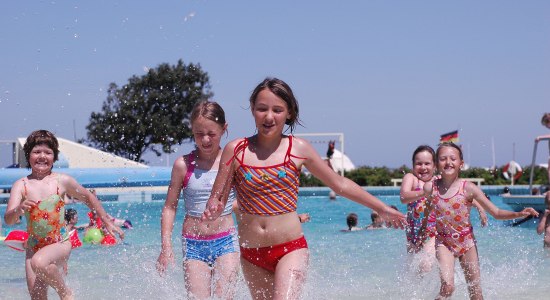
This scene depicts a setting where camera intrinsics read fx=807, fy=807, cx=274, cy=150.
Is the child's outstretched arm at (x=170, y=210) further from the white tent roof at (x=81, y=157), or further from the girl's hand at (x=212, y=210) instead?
the white tent roof at (x=81, y=157)

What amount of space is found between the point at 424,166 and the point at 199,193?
8.02ft

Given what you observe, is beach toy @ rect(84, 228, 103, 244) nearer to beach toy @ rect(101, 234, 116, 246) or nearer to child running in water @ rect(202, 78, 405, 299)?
beach toy @ rect(101, 234, 116, 246)

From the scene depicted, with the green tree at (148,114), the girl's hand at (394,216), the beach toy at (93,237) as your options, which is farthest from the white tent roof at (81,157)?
the girl's hand at (394,216)

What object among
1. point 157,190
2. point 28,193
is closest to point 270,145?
point 28,193

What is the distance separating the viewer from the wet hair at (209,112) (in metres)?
4.48

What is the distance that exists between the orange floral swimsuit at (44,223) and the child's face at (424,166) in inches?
111

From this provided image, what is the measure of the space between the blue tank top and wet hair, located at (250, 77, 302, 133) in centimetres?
87

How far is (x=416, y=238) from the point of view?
20.6ft

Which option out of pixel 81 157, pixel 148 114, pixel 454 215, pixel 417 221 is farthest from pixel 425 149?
A: pixel 148 114

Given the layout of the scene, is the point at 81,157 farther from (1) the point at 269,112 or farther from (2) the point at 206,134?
(1) the point at 269,112

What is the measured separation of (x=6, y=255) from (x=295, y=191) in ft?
22.6

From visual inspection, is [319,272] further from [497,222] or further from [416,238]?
[497,222]

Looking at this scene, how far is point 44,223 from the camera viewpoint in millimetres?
4902

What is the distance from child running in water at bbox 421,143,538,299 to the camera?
5441 millimetres
